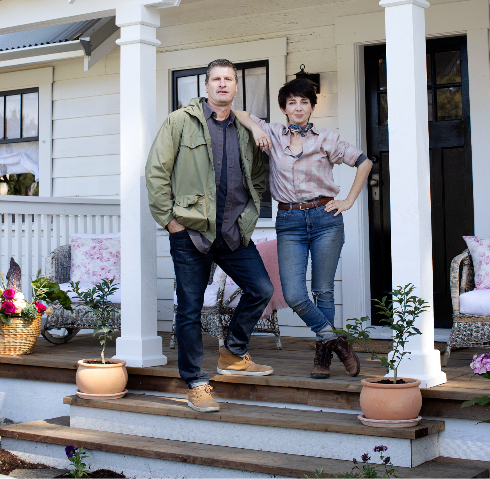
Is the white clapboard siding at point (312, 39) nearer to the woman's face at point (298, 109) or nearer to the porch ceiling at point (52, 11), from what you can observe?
the porch ceiling at point (52, 11)

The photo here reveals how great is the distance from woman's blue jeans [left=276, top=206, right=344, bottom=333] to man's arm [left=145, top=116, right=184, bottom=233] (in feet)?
1.90

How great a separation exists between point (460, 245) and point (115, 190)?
3115 mm

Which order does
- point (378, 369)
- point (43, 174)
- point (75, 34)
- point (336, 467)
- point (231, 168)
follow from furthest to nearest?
point (43, 174) → point (75, 34) → point (378, 369) → point (231, 168) → point (336, 467)

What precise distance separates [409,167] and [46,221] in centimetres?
333

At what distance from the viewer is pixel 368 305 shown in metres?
5.45

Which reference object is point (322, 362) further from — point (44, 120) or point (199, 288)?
point (44, 120)

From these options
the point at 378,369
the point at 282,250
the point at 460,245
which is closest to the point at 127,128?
the point at 282,250

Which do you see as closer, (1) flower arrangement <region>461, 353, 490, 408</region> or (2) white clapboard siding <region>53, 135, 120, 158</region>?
(1) flower arrangement <region>461, 353, 490, 408</region>

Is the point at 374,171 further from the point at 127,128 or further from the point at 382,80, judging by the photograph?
the point at 127,128

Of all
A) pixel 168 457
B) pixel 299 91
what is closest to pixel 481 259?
pixel 299 91

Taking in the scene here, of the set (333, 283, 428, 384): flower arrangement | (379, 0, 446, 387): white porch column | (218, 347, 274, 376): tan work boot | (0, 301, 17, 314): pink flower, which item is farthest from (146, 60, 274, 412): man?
(0, 301, 17, 314): pink flower

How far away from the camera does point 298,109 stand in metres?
3.53

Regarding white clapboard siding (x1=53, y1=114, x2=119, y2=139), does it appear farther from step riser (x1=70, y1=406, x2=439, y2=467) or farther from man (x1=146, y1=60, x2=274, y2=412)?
step riser (x1=70, y1=406, x2=439, y2=467)

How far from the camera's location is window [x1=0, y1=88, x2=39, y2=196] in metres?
6.90
